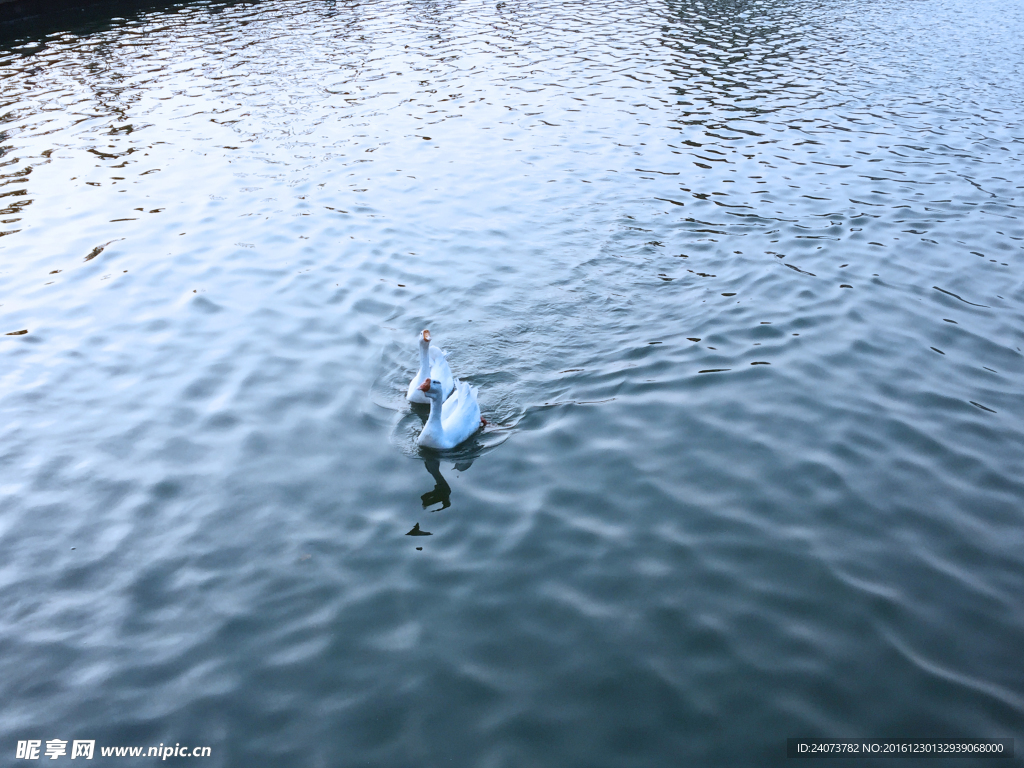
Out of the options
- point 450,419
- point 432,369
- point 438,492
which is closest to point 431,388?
point 450,419

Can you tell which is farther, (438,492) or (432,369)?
(432,369)

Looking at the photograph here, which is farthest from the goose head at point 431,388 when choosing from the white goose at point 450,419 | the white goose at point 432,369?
the white goose at point 432,369

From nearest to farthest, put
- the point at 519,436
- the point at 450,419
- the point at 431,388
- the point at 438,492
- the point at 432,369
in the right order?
the point at 438,492 < the point at 431,388 < the point at 450,419 < the point at 519,436 < the point at 432,369

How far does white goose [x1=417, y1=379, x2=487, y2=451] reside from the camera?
8500 millimetres

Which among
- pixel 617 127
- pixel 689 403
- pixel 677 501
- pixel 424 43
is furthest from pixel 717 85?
pixel 677 501

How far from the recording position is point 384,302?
463 inches

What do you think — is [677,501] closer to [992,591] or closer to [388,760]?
[992,591]

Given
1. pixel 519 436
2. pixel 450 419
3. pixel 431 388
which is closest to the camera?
pixel 431 388

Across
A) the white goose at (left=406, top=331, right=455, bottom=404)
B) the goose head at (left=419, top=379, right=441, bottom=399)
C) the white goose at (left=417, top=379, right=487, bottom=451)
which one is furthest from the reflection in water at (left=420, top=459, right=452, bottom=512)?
the white goose at (left=406, top=331, right=455, bottom=404)

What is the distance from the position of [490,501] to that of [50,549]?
4387mm

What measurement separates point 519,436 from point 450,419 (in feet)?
2.80

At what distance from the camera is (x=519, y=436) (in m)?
8.88

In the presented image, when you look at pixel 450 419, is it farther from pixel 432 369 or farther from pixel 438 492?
pixel 438 492

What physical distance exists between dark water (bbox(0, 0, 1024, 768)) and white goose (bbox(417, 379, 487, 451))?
0.32 metres
